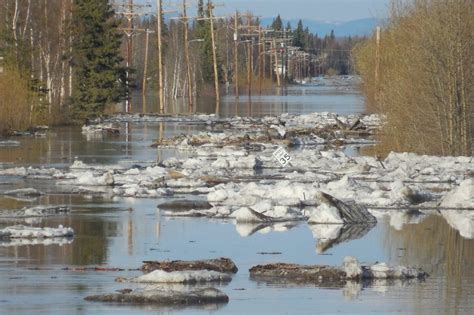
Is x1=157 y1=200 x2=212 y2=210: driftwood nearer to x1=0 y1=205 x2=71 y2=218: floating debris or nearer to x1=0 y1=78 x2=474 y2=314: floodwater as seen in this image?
x1=0 y1=78 x2=474 y2=314: floodwater

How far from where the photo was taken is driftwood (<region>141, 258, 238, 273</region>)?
14109mm

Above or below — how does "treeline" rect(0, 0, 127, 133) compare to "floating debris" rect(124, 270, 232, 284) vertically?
above

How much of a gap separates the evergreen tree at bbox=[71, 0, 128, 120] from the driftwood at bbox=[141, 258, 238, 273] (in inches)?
1685

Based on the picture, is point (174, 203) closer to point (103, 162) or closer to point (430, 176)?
point (430, 176)

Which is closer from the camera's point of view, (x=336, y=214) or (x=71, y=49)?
(x=336, y=214)

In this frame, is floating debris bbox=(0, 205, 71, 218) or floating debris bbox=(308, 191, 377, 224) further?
floating debris bbox=(0, 205, 71, 218)

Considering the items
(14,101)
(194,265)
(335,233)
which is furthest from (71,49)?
(194,265)

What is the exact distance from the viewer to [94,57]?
2288 inches

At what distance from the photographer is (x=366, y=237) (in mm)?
17328

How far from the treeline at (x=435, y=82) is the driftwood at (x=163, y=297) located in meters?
20.2

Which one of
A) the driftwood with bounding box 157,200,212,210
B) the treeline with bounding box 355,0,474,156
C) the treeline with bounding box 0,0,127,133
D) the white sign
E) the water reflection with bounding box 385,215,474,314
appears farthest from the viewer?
the treeline with bounding box 0,0,127,133

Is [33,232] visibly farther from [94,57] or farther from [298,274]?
[94,57]

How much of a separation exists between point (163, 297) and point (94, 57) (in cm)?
4694

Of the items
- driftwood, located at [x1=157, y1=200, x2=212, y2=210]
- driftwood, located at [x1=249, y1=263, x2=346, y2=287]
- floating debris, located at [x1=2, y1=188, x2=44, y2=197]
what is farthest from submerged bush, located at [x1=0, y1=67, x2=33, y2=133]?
driftwood, located at [x1=249, y1=263, x2=346, y2=287]
